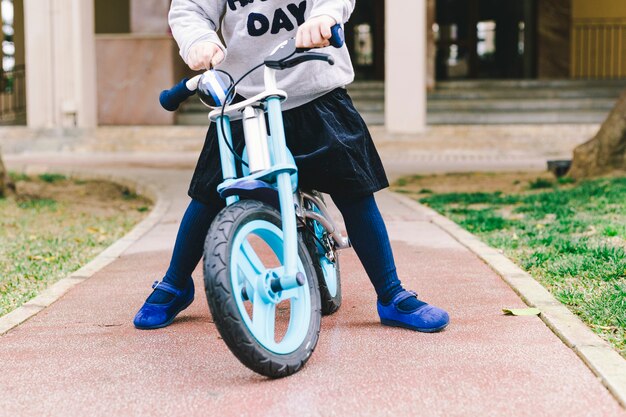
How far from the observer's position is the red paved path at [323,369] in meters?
3.20

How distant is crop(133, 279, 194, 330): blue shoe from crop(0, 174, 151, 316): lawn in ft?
3.26

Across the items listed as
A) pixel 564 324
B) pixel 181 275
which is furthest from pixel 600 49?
pixel 181 275

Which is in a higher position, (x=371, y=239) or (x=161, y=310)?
(x=371, y=239)

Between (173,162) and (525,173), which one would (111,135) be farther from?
(525,173)

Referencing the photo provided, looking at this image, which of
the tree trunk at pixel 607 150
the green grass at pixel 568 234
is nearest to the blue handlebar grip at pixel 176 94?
the green grass at pixel 568 234

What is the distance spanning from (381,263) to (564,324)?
2.65 ft

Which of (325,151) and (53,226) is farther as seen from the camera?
(53,226)

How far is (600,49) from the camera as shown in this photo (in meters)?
22.8

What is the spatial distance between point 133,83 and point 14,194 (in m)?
8.92

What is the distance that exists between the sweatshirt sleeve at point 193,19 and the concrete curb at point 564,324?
1.78 metres

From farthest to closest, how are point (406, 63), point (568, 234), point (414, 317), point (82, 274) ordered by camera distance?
point (406, 63) < point (568, 234) < point (82, 274) < point (414, 317)

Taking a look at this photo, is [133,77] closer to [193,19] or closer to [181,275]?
[181,275]

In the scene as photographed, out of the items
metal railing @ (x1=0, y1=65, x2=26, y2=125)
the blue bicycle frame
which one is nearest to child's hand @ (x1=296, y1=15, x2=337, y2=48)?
the blue bicycle frame

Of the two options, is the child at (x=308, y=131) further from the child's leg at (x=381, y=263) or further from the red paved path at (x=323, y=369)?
the red paved path at (x=323, y=369)
